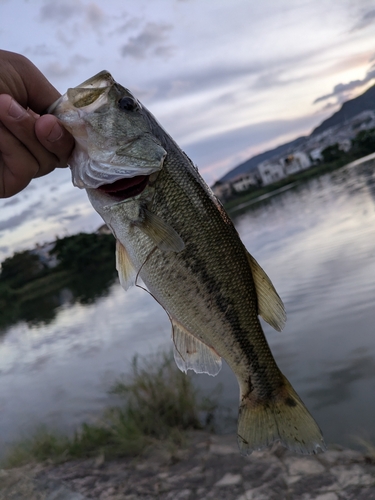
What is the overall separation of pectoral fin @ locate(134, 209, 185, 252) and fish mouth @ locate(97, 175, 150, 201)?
0.13 metres

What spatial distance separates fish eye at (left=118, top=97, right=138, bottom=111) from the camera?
2258mm

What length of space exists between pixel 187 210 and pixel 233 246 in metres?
0.32

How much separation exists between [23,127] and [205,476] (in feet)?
16.1

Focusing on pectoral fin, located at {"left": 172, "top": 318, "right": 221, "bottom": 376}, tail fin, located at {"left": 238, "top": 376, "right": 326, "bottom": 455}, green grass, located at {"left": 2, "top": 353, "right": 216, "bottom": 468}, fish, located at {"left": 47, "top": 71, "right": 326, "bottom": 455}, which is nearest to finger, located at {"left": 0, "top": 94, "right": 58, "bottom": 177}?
fish, located at {"left": 47, "top": 71, "right": 326, "bottom": 455}

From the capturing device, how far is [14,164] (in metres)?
2.40

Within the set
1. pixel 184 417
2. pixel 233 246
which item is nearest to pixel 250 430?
pixel 233 246

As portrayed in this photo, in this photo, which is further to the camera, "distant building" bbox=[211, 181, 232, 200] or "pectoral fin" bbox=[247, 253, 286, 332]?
"distant building" bbox=[211, 181, 232, 200]

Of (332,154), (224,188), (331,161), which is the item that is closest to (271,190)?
(331,161)

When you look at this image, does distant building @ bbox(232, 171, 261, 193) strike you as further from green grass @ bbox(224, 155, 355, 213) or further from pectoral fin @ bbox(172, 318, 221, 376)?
pectoral fin @ bbox(172, 318, 221, 376)

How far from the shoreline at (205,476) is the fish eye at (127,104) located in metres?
4.37

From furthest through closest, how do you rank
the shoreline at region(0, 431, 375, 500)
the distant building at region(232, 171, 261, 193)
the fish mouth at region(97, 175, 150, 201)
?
the distant building at region(232, 171, 261, 193) → the shoreline at region(0, 431, 375, 500) → the fish mouth at region(97, 175, 150, 201)

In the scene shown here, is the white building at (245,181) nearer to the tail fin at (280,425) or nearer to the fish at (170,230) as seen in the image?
the tail fin at (280,425)

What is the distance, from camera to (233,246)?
7.59ft

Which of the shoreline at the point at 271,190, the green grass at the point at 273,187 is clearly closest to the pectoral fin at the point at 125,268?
the shoreline at the point at 271,190
